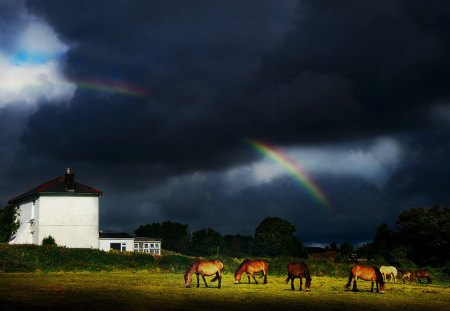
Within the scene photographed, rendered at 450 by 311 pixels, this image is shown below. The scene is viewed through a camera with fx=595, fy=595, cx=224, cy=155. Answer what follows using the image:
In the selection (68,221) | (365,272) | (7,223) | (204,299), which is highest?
(68,221)

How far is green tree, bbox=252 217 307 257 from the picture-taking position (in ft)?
397

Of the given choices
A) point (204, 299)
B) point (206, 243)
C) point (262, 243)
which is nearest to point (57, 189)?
point (262, 243)

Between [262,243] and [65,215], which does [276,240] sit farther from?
[65,215]

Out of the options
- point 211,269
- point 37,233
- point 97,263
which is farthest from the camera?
point 37,233

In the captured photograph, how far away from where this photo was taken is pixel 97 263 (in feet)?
198

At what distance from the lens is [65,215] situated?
8238 cm

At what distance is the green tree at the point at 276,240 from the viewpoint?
120894 mm

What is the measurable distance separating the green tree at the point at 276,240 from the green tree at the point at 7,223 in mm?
53226

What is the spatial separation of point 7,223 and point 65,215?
7635mm

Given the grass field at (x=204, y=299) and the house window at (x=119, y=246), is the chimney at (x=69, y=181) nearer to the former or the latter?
the house window at (x=119, y=246)

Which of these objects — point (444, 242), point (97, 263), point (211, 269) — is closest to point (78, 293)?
point (211, 269)

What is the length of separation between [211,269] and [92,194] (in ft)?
170

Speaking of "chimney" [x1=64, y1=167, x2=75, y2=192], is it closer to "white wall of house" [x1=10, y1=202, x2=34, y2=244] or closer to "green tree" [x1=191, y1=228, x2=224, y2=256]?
"white wall of house" [x1=10, y1=202, x2=34, y2=244]

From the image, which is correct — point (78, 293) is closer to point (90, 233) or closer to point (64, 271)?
point (64, 271)
